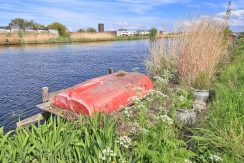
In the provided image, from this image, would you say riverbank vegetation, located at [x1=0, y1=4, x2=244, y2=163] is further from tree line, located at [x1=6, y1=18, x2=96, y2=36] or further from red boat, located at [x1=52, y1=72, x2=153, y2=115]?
tree line, located at [x1=6, y1=18, x2=96, y2=36]

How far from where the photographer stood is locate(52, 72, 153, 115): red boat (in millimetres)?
5553

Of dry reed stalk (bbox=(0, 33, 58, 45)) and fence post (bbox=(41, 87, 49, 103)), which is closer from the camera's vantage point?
fence post (bbox=(41, 87, 49, 103))

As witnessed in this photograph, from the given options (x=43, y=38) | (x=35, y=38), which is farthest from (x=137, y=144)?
(x=43, y=38)

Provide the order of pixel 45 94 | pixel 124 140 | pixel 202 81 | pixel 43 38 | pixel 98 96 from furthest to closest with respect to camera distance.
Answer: pixel 43 38 < pixel 45 94 < pixel 202 81 < pixel 98 96 < pixel 124 140

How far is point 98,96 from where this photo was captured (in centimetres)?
579

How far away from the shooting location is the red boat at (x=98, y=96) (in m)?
5.55

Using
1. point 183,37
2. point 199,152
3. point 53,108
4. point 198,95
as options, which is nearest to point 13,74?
point 53,108

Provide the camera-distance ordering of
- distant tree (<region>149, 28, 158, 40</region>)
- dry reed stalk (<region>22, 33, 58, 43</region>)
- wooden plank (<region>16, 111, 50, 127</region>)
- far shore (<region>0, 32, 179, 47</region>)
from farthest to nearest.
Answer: dry reed stalk (<region>22, 33, 58, 43</region>) < far shore (<region>0, 32, 179, 47</region>) < distant tree (<region>149, 28, 158, 40</region>) < wooden plank (<region>16, 111, 50, 127</region>)

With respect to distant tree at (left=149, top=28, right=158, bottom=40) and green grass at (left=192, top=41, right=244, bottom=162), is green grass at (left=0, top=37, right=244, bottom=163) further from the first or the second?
distant tree at (left=149, top=28, right=158, bottom=40)

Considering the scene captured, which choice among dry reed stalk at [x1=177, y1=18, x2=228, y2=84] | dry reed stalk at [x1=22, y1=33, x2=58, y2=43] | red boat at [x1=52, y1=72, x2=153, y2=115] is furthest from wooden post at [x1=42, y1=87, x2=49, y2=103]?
dry reed stalk at [x1=22, y1=33, x2=58, y2=43]

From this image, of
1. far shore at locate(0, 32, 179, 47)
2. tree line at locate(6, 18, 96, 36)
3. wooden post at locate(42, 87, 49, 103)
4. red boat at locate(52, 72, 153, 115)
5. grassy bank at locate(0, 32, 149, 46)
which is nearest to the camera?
red boat at locate(52, 72, 153, 115)

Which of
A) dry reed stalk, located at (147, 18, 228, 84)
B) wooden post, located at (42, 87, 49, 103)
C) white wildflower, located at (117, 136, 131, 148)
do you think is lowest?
wooden post, located at (42, 87, 49, 103)

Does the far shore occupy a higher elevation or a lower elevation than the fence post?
higher

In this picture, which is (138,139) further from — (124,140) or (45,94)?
(45,94)
